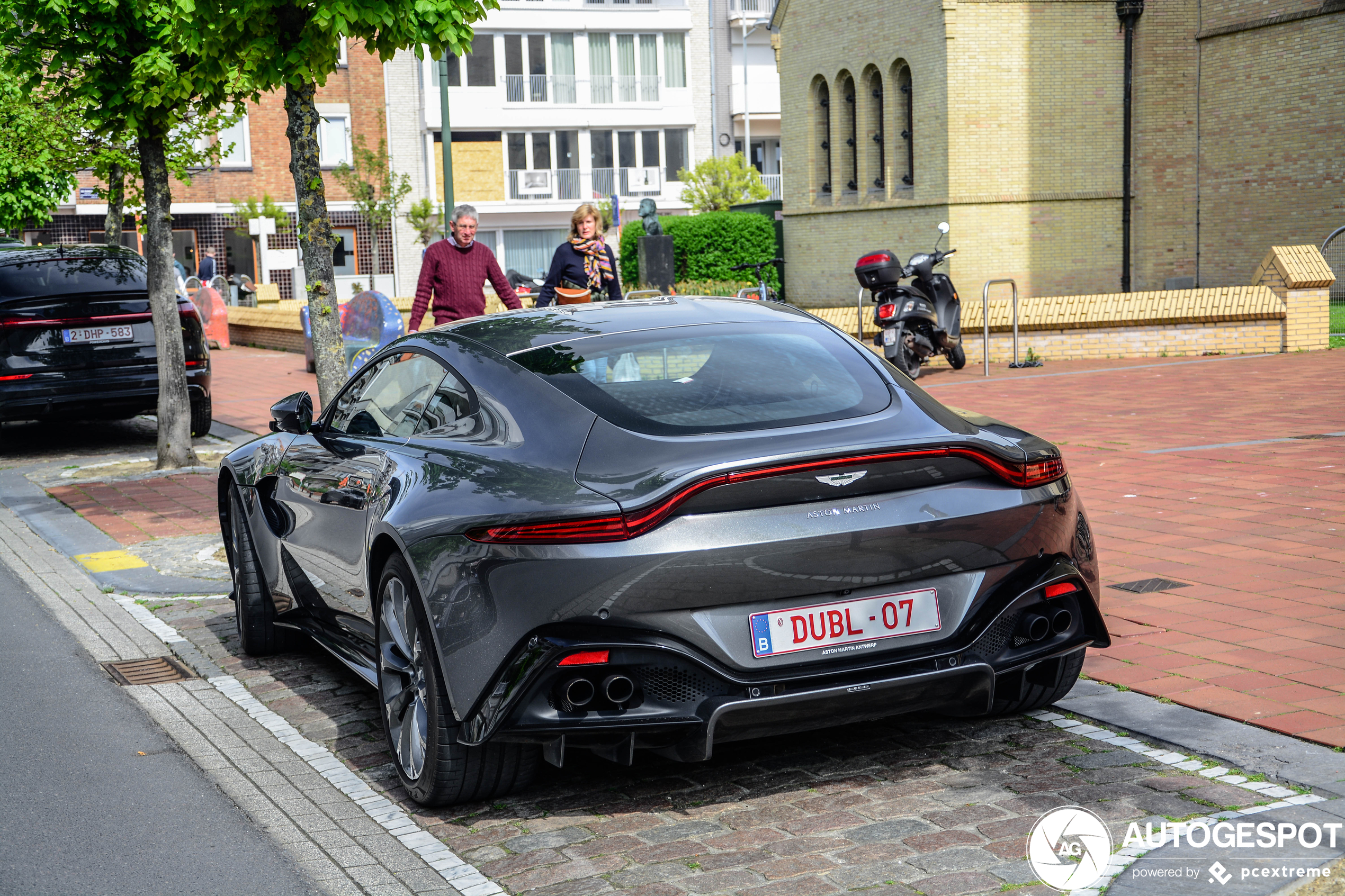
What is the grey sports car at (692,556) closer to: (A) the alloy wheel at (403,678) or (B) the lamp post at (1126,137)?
(A) the alloy wheel at (403,678)

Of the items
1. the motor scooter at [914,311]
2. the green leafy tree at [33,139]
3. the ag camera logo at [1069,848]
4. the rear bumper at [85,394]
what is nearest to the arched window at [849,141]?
the motor scooter at [914,311]

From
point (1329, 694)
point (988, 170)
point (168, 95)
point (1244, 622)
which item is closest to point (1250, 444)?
point (1244, 622)

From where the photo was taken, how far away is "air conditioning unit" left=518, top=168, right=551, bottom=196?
58.3 meters

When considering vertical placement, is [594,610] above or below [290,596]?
above

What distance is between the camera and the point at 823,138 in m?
31.2

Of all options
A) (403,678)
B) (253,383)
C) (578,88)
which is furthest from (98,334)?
(578,88)

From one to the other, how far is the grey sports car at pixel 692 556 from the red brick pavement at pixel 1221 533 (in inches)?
29.6

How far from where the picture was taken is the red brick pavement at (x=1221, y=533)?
500 centimetres

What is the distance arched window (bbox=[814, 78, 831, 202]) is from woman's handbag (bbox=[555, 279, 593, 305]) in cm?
2086

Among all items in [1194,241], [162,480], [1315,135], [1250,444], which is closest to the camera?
[1250,444]

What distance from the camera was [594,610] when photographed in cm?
371

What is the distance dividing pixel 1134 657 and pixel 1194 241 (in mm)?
24225

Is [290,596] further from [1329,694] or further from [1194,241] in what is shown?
Answer: [1194,241]

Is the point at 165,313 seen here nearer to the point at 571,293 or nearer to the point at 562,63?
the point at 571,293
